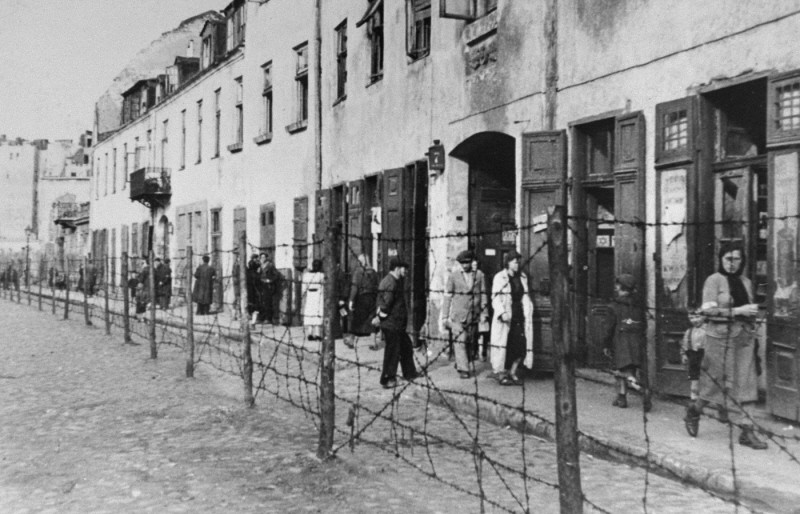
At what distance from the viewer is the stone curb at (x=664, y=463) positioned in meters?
5.66

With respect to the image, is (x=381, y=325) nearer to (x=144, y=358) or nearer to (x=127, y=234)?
(x=144, y=358)

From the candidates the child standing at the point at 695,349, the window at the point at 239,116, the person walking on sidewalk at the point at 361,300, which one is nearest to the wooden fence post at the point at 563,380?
the child standing at the point at 695,349

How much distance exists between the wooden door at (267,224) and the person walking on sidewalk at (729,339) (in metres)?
15.7

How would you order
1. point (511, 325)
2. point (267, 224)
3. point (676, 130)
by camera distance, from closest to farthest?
point (676, 130) → point (511, 325) → point (267, 224)

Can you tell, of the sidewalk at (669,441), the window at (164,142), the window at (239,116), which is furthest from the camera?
the window at (164,142)

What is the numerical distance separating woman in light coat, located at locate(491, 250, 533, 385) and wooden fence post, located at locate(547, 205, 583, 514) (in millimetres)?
6317

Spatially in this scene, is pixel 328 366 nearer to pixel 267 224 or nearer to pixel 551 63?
pixel 551 63

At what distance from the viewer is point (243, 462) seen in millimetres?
6781

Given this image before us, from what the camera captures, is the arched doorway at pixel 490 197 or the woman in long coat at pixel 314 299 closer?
the arched doorway at pixel 490 197

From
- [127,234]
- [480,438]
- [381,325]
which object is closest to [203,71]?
[127,234]

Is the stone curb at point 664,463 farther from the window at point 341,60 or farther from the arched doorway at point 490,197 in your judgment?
the window at point 341,60

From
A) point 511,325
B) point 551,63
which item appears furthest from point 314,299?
point 551,63

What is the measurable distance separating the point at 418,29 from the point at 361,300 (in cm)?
468

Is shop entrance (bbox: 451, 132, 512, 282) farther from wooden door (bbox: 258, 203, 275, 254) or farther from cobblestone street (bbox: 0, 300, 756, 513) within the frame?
wooden door (bbox: 258, 203, 275, 254)
